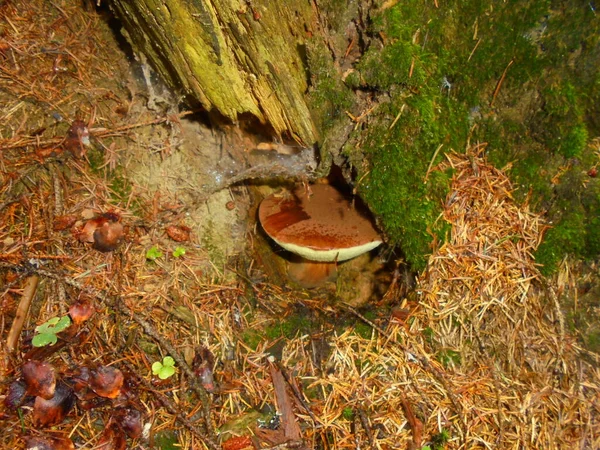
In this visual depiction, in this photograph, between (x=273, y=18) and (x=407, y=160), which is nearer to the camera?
(x=273, y=18)

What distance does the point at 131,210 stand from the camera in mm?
2881

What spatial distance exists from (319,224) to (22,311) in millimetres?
1852

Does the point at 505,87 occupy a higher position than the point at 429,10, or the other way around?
the point at 429,10

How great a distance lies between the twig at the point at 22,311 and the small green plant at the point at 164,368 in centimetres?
75

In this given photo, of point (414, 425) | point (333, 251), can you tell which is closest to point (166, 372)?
point (333, 251)

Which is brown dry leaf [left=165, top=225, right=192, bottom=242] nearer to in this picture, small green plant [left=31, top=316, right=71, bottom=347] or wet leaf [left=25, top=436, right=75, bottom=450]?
small green plant [left=31, top=316, right=71, bottom=347]

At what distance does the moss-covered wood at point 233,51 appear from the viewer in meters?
2.20

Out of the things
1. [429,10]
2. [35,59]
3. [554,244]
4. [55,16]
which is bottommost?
[554,244]

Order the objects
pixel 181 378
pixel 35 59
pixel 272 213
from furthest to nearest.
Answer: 1. pixel 272 213
2. pixel 35 59
3. pixel 181 378

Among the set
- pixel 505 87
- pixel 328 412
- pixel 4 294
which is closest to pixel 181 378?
pixel 328 412

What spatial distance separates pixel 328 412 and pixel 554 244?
64.1 inches

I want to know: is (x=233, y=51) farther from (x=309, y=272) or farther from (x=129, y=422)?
(x=129, y=422)

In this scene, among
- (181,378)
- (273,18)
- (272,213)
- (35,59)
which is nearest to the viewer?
(273,18)

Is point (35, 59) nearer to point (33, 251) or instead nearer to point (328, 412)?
point (33, 251)
